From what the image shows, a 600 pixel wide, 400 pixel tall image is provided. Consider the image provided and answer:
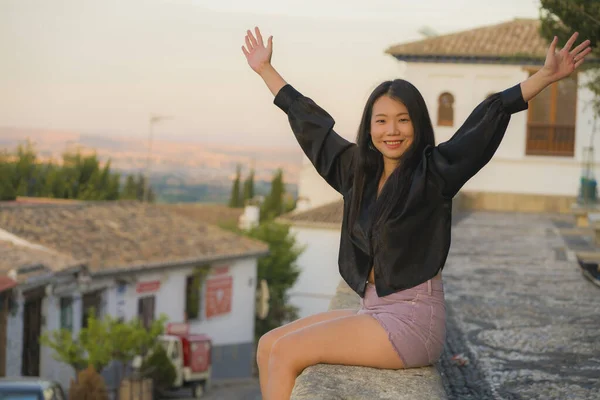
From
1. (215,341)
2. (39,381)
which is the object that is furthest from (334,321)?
(215,341)

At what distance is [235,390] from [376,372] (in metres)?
25.2

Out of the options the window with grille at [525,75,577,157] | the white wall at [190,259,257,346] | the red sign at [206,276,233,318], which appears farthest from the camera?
the white wall at [190,259,257,346]

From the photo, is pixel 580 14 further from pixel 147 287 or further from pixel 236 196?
pixel 236 196

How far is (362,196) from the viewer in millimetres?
3879

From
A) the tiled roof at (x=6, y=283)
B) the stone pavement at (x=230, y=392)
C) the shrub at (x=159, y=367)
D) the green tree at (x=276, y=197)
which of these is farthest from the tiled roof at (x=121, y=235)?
the green tree at (x=276, y=197)

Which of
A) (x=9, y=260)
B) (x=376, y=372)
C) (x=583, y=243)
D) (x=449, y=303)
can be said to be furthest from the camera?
(x=9, y=260)

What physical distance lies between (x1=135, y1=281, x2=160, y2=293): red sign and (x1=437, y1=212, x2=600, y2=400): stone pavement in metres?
15.7

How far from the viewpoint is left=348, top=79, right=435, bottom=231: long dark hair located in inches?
148

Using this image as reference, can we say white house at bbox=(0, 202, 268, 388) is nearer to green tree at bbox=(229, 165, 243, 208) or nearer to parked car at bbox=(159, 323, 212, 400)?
parked car at bbox=(159, 323, 212, 400)

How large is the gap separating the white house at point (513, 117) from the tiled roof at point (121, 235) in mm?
7584

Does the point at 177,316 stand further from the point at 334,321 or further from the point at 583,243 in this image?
the point at 334,321

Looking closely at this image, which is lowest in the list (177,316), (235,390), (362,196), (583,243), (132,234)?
(235,390)

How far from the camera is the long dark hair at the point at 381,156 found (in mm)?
3756

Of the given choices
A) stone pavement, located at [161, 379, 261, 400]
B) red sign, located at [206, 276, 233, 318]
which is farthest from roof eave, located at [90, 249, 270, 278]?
stone pavement, located at [161, 379, 261, 400]
